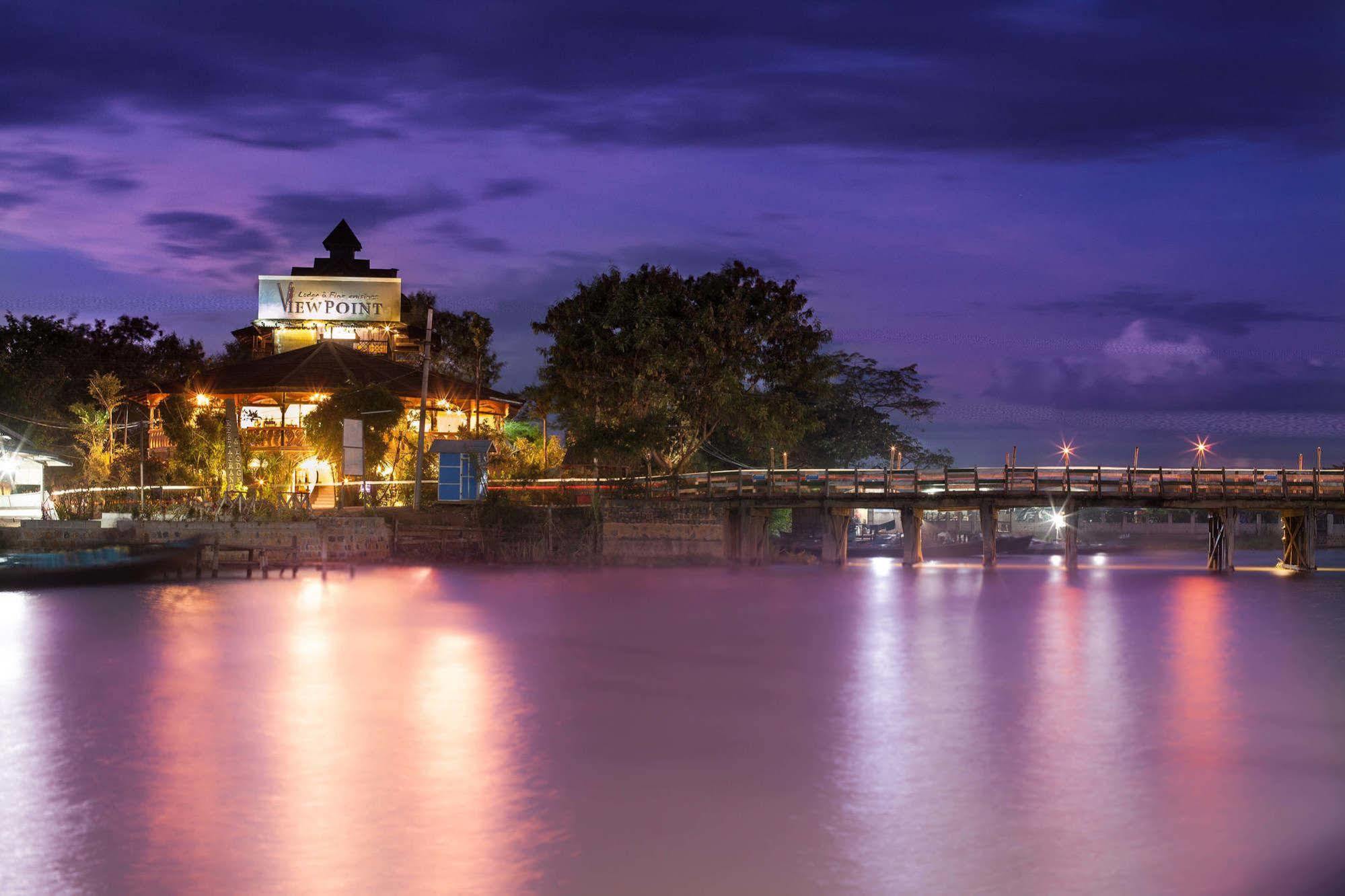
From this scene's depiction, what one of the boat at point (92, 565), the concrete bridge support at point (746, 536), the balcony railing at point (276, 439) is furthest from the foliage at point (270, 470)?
the concrete bridge support at point (746, 536)

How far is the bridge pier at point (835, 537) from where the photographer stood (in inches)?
2408

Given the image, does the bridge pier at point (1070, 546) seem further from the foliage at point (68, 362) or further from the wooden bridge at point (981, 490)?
the foliage at point (68, 362)

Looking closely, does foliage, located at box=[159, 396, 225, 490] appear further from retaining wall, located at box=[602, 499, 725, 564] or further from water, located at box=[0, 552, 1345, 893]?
retaining wall, located at box=[602, 499, 725, 564]

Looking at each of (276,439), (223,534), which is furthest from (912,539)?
(223,534)

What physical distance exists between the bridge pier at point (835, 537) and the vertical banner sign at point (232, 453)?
2440 centimetres

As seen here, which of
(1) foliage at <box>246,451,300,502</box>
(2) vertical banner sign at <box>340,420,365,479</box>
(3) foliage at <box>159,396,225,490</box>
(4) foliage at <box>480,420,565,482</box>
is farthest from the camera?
(4) foliage at <box>480,420,565,482</box>

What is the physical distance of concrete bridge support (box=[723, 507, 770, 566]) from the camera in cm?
5669

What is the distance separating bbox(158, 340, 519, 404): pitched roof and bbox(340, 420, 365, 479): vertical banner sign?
20.0 ft

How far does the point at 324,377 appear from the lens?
2469 inches

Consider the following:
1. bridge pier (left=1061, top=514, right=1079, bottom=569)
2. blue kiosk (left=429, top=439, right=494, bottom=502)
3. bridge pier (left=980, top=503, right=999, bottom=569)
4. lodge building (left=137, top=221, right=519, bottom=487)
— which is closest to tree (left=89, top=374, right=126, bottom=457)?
lodge building (left=137, top=221, right=519, bottom=487)

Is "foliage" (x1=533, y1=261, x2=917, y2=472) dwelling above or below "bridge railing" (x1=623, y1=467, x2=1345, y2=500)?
above

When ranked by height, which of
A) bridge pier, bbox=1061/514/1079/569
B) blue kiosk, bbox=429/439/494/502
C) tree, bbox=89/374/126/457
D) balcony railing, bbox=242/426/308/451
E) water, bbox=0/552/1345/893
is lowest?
water, bbox=0/552/1345/893

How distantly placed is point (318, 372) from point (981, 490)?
29740 millimetres

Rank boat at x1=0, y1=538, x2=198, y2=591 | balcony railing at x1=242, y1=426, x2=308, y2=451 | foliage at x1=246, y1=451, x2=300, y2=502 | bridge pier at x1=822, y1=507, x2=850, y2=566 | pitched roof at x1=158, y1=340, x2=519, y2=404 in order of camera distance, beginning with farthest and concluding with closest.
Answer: pitched roof at x1=158, y1=340, x2=519, y2=404, bridge pier at x1=822, y1=507, x2=850, y2=566, balcony railing at x1=242, y1=426, x2=308, y2=451, foliage at x1=246, y1=451, x2=300, y2=502, boat at x1=0, y1=538, x2=198, y2=591
